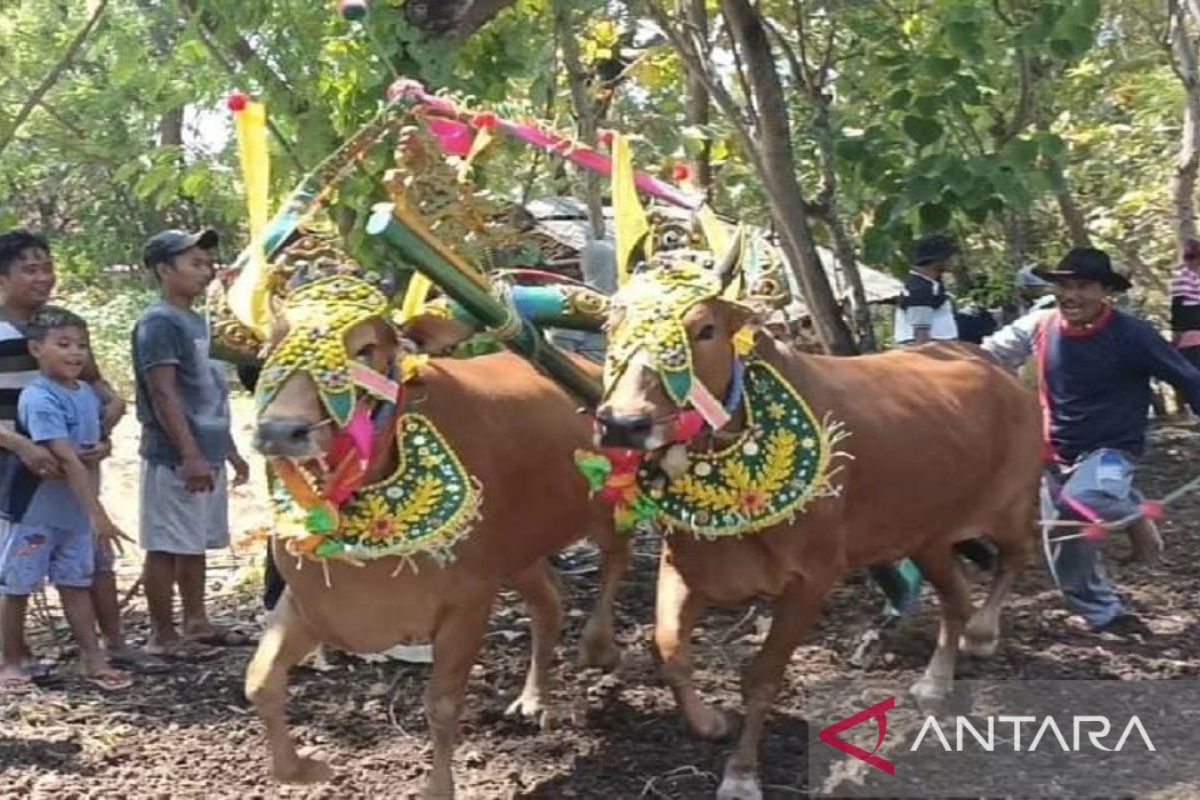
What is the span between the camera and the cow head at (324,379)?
4039mm

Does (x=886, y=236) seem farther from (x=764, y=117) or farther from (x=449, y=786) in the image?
(x=449, y=786)

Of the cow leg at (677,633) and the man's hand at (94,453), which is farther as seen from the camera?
the man's hand at (94,453)

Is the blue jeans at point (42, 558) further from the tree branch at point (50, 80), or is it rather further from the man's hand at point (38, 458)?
the tree branch at point (50, 80)

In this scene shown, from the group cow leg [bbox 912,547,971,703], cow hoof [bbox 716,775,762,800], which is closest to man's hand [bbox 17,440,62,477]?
cow hoof [bbox 716,775,762,800]

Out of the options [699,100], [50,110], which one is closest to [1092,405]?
[699,100]

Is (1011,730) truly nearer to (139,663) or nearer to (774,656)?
(774,656)

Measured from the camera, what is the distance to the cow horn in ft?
15.0

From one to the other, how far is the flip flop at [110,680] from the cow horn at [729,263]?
9.75 ft

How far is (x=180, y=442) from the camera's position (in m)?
6.12

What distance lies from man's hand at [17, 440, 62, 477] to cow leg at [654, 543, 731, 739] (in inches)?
91.3

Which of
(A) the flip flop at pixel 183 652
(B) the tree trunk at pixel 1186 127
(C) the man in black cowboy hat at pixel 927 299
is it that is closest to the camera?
(A) the flip flop at pixel 183 652

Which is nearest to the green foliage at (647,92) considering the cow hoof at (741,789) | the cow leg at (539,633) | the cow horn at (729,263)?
the cow leg at (539,633)

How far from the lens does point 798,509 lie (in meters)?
4.66

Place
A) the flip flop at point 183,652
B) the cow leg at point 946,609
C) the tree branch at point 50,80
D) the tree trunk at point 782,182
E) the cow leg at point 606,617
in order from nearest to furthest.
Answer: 1. the cow leg at point 946,609
2. the cow leg at point 606,617
3. the flip flop at point 183,652
4. the tree branch at point 50,80
5. the tree trunk at point 782,182
